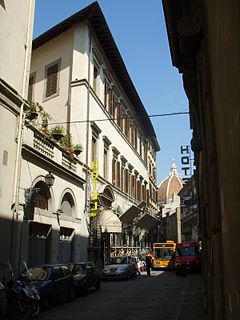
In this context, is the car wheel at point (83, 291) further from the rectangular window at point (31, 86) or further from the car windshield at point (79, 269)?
the rectangular window at point (31, 86)

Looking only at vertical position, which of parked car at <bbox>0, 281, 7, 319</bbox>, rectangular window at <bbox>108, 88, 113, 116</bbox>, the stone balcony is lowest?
parked car at <bbox>0, 281, 7, 319</bbox>

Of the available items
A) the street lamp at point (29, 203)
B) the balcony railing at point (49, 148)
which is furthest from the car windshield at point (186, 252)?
the street lamp at point (29, 203)

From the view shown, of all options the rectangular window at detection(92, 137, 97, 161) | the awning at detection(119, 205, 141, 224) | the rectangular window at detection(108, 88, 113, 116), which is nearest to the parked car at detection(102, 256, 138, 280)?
the awning at detection(119, 205, 141, 224)

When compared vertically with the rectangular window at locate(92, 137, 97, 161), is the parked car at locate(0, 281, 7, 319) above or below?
below

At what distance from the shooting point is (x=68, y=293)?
1411 centimetres

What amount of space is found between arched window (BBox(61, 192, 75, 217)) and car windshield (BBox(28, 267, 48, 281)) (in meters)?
7.53

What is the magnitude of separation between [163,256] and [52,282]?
92.1 feet

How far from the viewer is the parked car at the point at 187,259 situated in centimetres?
3012

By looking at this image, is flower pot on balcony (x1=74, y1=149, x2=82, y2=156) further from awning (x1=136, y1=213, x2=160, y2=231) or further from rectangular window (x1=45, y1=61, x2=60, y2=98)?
awning (x1=136, y1=213, x2=160, y2=231)

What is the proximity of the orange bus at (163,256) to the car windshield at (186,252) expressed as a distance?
5.14 metres

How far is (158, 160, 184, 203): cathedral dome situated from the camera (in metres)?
120

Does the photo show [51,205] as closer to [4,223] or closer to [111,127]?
[4,223]

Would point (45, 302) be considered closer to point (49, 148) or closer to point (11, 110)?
point (11, 110)

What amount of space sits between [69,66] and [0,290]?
19879mm
